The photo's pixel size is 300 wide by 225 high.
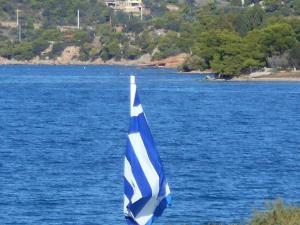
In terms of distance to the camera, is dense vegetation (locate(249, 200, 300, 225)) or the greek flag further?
dense vegetation (locate(249, 200, 300, 225))

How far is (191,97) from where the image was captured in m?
96.8

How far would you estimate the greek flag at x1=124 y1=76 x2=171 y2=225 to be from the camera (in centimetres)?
1778

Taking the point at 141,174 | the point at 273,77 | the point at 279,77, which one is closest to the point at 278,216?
the point at 141,174

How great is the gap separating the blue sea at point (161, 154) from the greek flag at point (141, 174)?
1387 centimetres

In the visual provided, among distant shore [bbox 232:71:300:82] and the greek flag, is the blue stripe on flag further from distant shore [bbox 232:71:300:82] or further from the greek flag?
distant shore [bbox 232:71:300:82]

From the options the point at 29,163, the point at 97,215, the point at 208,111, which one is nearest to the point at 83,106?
the point at 208,111

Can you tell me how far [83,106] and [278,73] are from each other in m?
42.4

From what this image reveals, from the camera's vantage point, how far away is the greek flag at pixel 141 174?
17.8 metres

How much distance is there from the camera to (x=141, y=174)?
17.8 m

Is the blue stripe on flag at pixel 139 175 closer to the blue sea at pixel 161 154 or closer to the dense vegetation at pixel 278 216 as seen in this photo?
the dense vegetation at pixel 278 216

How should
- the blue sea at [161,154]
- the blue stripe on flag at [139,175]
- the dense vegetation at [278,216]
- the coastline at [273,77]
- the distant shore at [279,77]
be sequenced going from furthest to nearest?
the distant shore at [279,77] → the coastline at [273,77] → the blue sea at [161,154] → the dense vegetation at [278,216] → the blue stripe on flag at [139,175]

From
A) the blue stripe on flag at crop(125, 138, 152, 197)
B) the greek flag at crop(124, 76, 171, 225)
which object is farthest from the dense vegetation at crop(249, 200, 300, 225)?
the blue stripe on flag at crop(125, 138, 152, 197)

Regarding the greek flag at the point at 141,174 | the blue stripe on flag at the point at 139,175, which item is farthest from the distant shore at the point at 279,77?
the blue stripe on flag at the point at 139,175

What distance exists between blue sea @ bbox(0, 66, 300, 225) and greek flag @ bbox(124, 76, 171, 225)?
1387 cm
